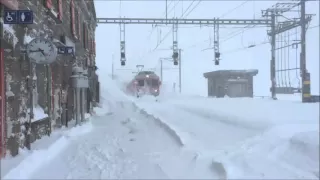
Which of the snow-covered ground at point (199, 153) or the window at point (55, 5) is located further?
the window at point (55, 5)

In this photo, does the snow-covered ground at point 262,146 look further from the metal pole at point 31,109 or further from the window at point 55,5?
the window at point 55,5

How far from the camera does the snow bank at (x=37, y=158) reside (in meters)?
6.56

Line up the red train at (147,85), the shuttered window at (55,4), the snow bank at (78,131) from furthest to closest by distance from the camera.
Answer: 1. the red train at (147,85)
2. the shuttered window at (55,4)
3. the snow bank at (78,131)

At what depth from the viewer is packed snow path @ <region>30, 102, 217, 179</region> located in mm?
6871

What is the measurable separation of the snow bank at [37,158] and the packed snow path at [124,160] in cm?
13

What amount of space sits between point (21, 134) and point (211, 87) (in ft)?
140

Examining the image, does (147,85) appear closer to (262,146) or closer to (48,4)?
(48,4)

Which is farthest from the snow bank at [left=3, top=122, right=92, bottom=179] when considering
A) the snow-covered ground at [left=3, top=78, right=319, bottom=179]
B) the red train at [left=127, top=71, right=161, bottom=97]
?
the red train at [left=127, top=71, right=161, bottom=97]

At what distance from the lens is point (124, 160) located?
324 inches

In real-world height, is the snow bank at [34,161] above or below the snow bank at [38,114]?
below

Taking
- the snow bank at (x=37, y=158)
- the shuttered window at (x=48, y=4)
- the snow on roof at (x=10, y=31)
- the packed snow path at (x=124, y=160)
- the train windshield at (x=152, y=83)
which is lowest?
the packed snow path at (x=124, y=160)

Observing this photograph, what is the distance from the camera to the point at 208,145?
8.23 meters

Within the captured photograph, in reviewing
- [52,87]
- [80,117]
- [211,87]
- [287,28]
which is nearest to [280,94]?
[287,28]

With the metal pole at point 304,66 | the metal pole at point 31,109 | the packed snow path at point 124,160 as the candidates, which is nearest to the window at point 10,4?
the metal pole at point 31,109
